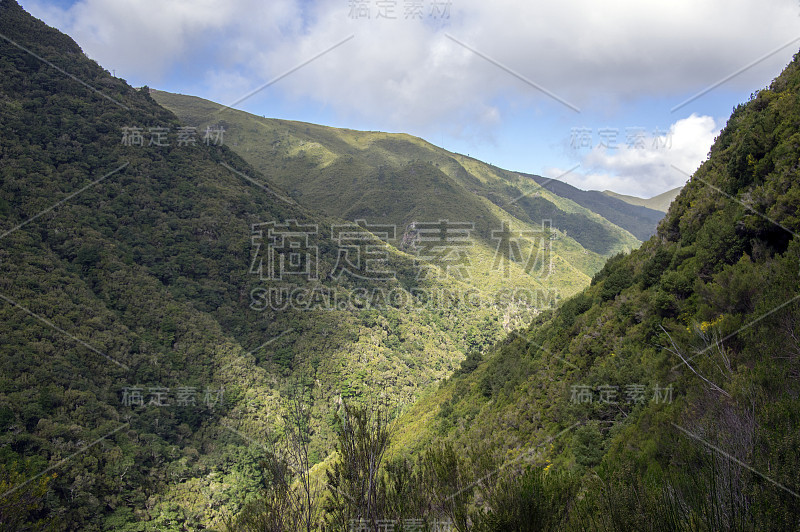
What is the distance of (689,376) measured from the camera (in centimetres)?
829

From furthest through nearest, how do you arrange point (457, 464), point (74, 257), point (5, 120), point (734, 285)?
point (5, 120) < point (74, 257) < point (734, 285) < point (457, 464)

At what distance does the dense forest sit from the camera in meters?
6.00

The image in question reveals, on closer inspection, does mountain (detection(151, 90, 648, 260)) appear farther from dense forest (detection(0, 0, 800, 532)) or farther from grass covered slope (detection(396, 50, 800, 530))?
grass covered slope (detection(396, 50, 800, 530))

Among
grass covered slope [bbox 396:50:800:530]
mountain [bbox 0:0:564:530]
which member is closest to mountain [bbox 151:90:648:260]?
mountain [bbox 0:0:564:530]

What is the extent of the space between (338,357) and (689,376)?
45.2m

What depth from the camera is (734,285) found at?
859 centimetres

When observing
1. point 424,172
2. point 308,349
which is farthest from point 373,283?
point 424,172

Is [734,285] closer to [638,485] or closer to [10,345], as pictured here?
[638,485]

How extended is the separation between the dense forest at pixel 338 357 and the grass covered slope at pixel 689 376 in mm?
58

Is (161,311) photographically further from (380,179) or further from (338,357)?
(380,179)

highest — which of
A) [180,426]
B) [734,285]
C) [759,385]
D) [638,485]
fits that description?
[734,285]

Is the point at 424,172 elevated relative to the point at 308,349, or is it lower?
elevated

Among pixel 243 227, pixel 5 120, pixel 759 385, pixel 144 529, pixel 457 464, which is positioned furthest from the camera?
pixel 243 227

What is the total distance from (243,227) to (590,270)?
338 feet
